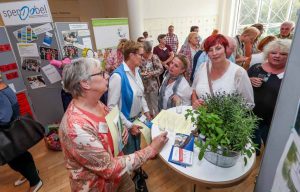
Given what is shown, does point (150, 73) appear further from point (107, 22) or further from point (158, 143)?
point (158, 143)

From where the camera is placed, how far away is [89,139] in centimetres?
96

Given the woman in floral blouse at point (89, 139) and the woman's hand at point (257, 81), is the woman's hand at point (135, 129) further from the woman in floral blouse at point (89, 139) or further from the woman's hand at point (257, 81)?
the woman's hand at point (257, 81)

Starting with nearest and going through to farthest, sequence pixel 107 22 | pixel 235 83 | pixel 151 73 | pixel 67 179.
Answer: pixel 235 83 < pixel 67 179 < pixel 151 73 < pixel 107 22

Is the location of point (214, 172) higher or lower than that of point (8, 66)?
lower

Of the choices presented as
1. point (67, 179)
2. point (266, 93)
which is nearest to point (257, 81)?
point (266, 93)

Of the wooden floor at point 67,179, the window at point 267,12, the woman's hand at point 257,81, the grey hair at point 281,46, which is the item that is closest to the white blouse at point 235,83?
the woman's hand at point 257,81

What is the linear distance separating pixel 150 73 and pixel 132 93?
57.2 inches

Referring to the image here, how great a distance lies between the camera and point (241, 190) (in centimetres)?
201

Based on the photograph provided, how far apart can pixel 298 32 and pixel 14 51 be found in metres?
3.59

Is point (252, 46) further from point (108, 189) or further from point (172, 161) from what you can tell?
point (108, 189)

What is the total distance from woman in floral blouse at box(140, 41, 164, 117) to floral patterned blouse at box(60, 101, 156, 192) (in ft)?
6.90

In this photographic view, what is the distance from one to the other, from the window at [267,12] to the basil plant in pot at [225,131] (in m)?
7.94

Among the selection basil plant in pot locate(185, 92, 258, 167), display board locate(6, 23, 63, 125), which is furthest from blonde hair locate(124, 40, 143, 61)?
display board locate(6, 23, 63, 125)

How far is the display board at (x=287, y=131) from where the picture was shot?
652 mm
